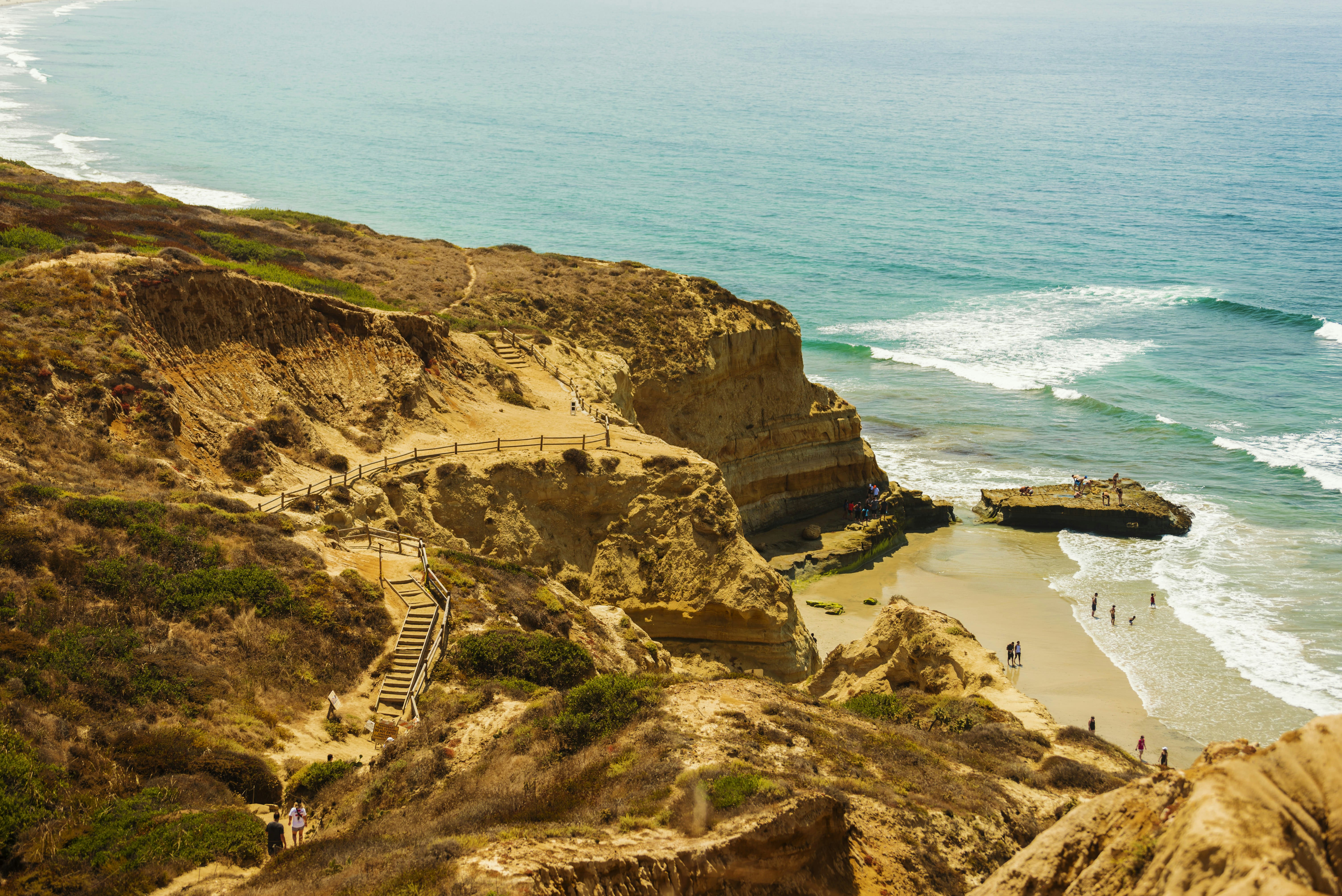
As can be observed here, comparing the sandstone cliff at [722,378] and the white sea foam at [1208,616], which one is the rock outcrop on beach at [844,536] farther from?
the white sea foam at [1208,616]

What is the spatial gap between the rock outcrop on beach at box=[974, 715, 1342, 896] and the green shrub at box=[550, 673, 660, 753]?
26.6 feet

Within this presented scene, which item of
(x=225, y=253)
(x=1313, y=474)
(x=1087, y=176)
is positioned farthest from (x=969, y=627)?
(x=1087, y=176)

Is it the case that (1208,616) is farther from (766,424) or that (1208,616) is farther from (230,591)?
(230,591)

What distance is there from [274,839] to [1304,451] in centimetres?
5866

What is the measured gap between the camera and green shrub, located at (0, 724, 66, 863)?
12492 mm

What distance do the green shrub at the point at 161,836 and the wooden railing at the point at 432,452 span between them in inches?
471

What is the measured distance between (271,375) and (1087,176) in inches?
4881

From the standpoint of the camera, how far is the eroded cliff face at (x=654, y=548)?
1158 inches

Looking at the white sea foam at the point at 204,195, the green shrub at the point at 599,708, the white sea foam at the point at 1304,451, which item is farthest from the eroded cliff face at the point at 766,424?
the white sea foam at the point at 204,195

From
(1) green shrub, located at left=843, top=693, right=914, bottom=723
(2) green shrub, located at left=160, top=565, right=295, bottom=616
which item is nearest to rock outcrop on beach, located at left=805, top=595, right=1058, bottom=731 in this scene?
(1) green shrub, located at left=843, top=693, right=914, bottom=723

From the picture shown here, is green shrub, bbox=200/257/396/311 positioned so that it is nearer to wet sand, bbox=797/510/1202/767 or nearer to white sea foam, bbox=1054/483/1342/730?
wet sand, bbox=797/510/1202/767

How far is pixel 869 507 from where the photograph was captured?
47.7 metres

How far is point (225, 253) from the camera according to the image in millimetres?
43844

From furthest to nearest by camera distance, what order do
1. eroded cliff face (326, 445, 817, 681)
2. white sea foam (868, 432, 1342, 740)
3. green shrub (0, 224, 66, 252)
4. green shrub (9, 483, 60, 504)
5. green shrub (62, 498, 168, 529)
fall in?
green shrub (0, 224, 66, 252)
white sea foam (868, 432, 1342, 740)
eroded cliff face (326, 445, 817, 681)
green shrub (62, 498, 168, 529)
green shrub (9, 483, 60, 504)
